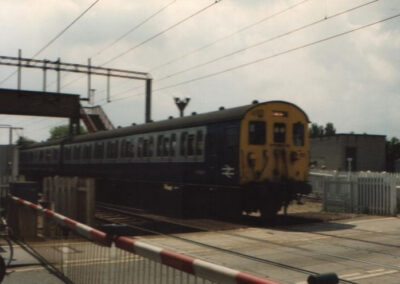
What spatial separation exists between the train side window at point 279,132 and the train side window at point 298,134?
1.55ft

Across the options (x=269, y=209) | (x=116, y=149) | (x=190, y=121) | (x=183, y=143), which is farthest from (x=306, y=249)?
(x=116, y=149)

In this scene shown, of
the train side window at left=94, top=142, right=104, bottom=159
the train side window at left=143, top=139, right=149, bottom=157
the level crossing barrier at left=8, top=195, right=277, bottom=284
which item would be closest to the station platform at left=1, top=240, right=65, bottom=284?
the level crossing barrier at left=8, top=195, right=277, bottom=284

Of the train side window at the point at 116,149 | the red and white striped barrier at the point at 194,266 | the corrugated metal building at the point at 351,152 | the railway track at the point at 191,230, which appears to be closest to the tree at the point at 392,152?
the corrugated metal building at the point at 351,152

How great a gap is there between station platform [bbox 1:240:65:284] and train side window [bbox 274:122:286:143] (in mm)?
9201

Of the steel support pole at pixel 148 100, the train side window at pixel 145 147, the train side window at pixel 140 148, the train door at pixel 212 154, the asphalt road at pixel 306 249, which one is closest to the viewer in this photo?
the asphalt road at pixel 306 249

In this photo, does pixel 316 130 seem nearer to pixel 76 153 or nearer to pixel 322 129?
pixel 322 129

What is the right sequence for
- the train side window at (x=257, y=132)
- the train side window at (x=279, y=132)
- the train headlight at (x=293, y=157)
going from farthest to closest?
the train headlight at (x=293, y=157) → the train side window at (x=279, y=132) → the train side window at (x=257, y=132)

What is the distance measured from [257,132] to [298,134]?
1.87 metres

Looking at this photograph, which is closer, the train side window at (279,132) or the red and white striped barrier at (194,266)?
the red and white striped barrier at (194,266)

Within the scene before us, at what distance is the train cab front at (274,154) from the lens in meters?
15.4

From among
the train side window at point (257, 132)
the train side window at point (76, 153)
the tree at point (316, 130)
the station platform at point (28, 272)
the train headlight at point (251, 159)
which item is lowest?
the station platform at point (28, 272)

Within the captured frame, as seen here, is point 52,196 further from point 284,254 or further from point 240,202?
point 284,254

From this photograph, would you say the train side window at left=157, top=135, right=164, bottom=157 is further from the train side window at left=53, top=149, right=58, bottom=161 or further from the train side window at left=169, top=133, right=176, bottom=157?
the train side window at left=53, top=149, right=58, bottom=161

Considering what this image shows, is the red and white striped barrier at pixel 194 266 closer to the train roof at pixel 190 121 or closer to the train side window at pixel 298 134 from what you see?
the train roof at pixel 190 121
